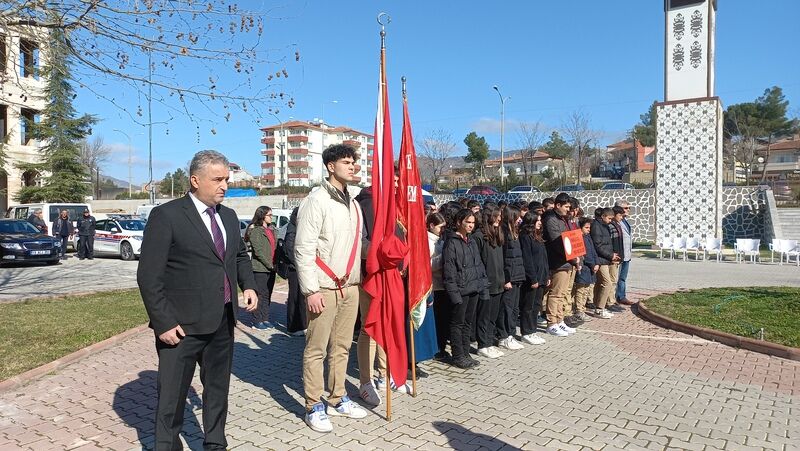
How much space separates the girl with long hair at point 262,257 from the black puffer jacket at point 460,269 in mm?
3204

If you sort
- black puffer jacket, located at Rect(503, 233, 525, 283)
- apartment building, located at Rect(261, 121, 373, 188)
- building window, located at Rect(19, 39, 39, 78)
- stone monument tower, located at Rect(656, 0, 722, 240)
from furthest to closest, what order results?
apartment building, located at Rect(261, 121, 373, 188) < stone monument tower, located at Rect(656, 0, 722, 240) < building window, located at Rect(19, 39, 39, 78) < black puffer jacket, located at Rect(503, 233, 525, 283)

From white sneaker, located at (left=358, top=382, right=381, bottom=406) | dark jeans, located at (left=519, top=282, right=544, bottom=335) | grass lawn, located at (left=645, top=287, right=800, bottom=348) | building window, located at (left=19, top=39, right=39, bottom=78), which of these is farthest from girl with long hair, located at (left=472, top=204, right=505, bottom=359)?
building window, located at (left=19, top=39, right=39, bottom=78)

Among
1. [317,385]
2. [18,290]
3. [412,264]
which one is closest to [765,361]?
[412,264]

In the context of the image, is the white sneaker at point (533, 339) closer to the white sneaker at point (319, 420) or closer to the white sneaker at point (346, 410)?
the white sneaker at point (346, 410)

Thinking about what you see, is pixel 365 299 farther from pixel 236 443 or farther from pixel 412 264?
pixel 236 443

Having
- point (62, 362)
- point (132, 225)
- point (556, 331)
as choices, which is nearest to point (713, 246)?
point (556, 331)

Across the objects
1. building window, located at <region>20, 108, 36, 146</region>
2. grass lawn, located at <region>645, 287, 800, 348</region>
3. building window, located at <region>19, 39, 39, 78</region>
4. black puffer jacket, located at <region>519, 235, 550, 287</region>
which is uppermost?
building window, located at <region>20, 108, 36, 146</region>

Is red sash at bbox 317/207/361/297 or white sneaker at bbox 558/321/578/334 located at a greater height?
red sash at bbox 317/207/361/297

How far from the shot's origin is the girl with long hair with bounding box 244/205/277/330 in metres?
8.20

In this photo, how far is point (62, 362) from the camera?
618 centimetres

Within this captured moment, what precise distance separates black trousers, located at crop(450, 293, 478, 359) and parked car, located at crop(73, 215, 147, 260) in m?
16.8

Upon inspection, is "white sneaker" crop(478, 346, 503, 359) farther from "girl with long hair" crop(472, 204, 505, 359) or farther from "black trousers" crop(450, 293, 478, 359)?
"black trousers" crop(450, 293, 478, 359)

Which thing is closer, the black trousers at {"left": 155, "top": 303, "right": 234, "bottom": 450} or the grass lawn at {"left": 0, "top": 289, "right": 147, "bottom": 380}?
the black trousers at {"left": 155, "top": 303, "right": 234, "bottom": 450}

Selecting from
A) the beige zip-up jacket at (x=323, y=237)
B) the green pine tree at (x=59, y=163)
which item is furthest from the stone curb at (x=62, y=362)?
the green pine tree at (x=59, y=163)
